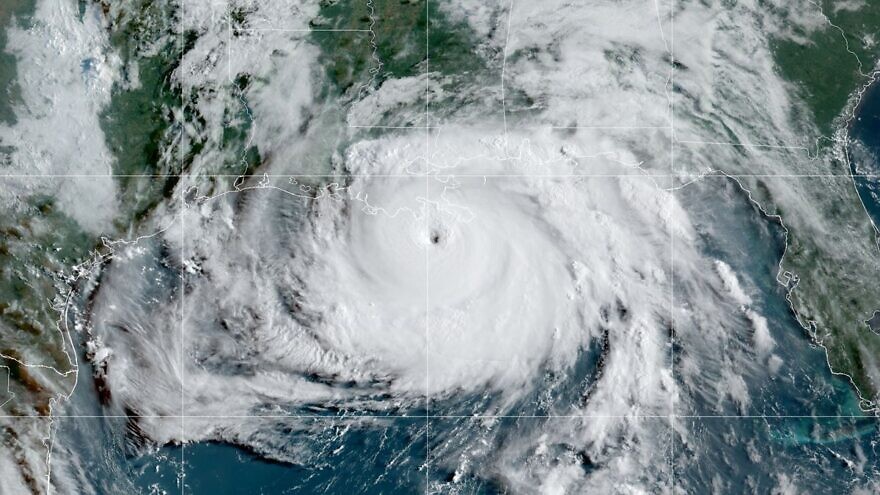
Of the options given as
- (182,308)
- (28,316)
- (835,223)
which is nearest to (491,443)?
(182,308)

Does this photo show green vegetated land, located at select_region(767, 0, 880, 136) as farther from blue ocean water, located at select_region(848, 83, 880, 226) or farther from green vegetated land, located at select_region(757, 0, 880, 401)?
blue ocean water, located at select_region(848, 83, 880, 226)

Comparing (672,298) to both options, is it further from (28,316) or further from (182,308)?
(28,316)

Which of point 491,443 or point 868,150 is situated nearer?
point 491,443

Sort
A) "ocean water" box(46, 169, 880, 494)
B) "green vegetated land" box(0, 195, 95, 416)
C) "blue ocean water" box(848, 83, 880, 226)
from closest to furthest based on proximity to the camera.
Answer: "ocean water" box(46, 169, 880, 494)
"green vegetated land" box(0, 195, 95, 416)
"blue ocean water" box(848, 83, 880, 226)

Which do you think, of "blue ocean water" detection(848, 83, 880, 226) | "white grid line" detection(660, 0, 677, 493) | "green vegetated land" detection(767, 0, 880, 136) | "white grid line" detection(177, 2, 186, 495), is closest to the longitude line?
"white grid line" detection(660, 0, 677, 493)

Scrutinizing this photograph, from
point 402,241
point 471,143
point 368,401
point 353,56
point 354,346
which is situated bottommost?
point 368,401

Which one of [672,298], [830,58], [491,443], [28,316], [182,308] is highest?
[830,58]

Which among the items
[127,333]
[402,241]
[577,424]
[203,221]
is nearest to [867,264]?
[577,424]

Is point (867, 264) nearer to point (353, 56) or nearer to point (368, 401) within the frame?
point (368, 401)
